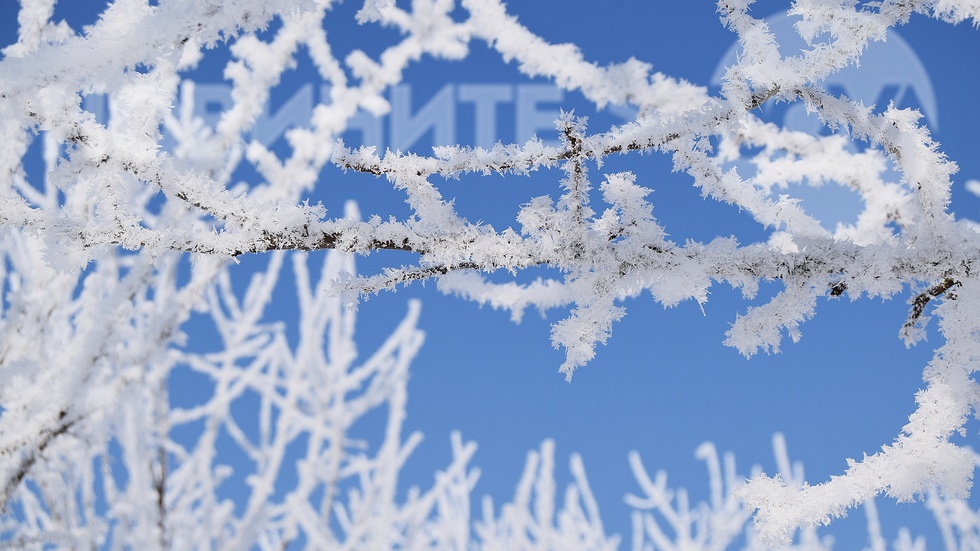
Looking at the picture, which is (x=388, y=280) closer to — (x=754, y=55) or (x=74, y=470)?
(x=754, y=55)

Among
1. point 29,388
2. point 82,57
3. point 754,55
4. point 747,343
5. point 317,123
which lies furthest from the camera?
point 317,123

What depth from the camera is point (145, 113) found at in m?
1.10

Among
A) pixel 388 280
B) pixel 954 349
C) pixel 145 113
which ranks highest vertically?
pixel 145 113

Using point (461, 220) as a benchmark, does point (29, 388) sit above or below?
above

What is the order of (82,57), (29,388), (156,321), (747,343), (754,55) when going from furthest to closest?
1. (156,321)
2. (29,388)
3. (747,343)
4. (754,55)
5. (82,57)

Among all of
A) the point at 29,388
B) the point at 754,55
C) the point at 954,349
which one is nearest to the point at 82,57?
the point at 754,55

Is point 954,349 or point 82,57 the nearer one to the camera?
point 82,57

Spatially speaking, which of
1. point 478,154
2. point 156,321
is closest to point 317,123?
point 156,321

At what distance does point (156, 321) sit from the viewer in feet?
9.16

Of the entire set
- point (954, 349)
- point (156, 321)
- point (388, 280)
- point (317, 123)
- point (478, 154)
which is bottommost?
point (954, 349)

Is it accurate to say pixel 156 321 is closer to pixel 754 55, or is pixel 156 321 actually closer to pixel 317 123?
pixel 317 123

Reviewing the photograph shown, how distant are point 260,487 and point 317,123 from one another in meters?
2.16

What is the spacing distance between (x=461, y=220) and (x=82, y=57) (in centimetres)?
59

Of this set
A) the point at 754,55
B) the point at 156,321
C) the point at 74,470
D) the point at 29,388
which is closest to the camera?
the point at 754,55
